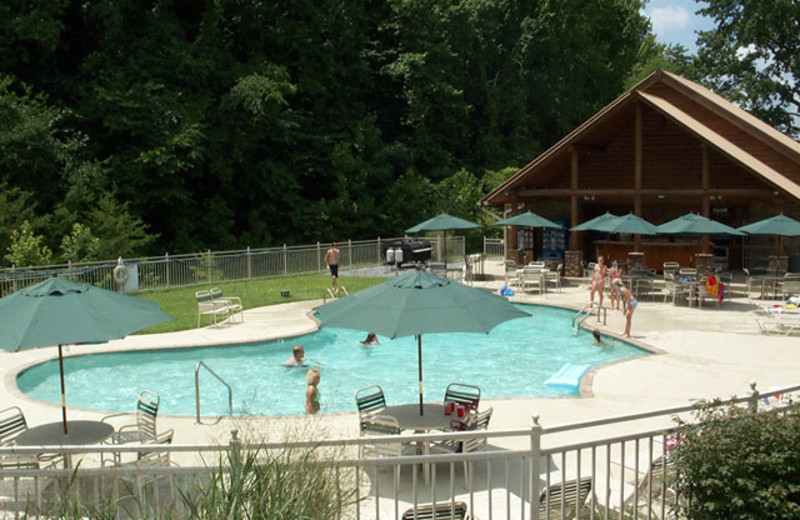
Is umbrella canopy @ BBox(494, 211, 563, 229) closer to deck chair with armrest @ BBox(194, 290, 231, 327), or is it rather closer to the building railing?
the building railing

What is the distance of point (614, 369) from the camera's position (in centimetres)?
1431

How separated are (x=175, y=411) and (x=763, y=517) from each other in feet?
34.1

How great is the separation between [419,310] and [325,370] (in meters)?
7.37

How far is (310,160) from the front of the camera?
42.5 m

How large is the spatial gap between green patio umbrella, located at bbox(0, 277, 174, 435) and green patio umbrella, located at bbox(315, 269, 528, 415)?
248cm

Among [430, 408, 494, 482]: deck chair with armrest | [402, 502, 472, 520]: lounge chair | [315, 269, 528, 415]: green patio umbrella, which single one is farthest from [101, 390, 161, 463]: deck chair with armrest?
[402, 502, 472, 520]: lounge chair

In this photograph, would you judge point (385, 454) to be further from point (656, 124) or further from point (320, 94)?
point (320, 94)

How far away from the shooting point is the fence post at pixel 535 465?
6.17 m

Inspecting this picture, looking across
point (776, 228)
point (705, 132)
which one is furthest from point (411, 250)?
point (776, 228)

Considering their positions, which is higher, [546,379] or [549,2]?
[549,2]

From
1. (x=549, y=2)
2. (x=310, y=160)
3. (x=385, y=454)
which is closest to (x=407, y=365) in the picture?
(x=385, y=454)

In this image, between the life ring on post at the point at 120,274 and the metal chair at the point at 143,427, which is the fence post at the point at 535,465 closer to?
the metal chair at the point at 143,427

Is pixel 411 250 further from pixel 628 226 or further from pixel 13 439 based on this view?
pixel 13 439

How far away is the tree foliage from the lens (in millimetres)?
32406
